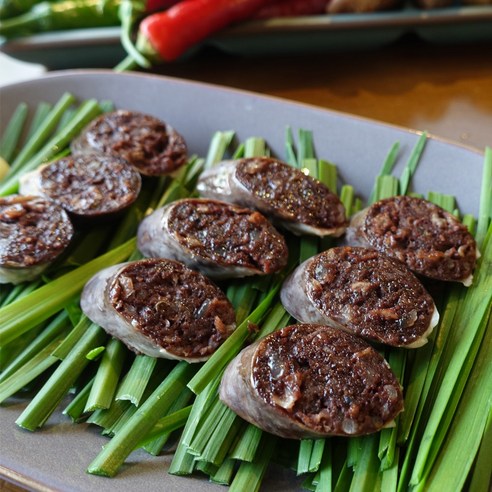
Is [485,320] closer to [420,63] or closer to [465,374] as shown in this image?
[465,374]

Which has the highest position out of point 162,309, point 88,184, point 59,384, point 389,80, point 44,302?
point 389,80

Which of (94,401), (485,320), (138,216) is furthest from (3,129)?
(485,320)

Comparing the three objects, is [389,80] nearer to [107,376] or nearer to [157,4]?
[157,4]

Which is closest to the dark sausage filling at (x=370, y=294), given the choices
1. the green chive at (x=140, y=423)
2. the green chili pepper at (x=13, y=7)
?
the green chive at (x=140, y=423)

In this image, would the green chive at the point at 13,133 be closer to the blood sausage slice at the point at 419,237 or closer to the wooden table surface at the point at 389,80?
the wooden table surface at the point at 389,80

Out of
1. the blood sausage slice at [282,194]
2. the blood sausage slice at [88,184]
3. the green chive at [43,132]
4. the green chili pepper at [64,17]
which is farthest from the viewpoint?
the green chili pepper at [64,17]

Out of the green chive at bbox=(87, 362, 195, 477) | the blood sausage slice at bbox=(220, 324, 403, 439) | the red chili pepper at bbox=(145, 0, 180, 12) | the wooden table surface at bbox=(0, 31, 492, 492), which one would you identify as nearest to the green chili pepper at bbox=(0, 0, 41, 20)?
the red chili pepper at bbox=(145, 0, 180, 12)

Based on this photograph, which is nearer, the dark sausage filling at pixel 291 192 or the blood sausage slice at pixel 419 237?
the blood sausage slice at pixel 419 237

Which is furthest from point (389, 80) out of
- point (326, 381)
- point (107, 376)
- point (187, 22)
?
point (107, 376)
